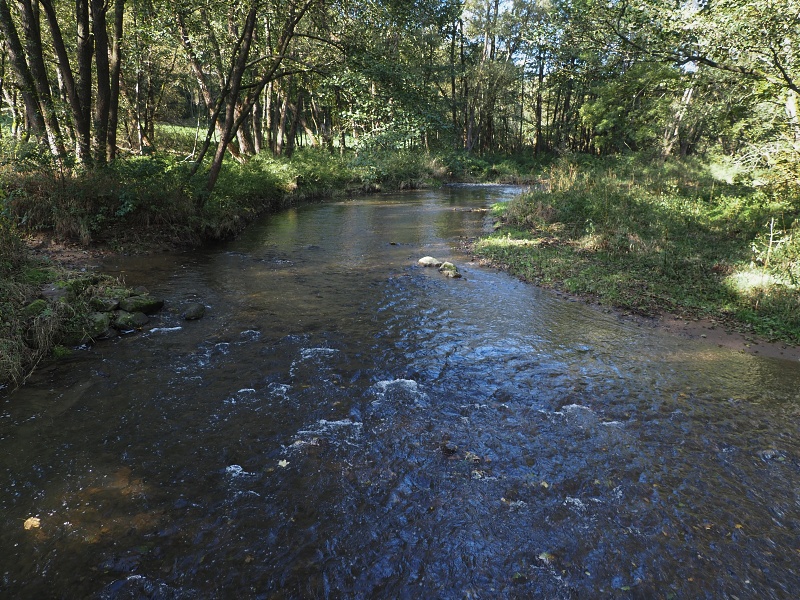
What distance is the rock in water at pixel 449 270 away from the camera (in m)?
11.6

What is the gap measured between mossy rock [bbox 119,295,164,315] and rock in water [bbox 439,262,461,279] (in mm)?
6506

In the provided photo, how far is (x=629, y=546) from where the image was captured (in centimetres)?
382

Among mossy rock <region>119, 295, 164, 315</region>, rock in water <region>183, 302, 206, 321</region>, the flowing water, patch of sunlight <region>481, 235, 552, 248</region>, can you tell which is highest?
patch of sunlight <region>481, 235, 552, 248</region>

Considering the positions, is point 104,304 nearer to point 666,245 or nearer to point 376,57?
point 376,57

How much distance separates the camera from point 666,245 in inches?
466

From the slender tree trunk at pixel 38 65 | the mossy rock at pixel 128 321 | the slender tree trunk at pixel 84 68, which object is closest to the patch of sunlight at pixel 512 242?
the mossy rock at pixel 128 321

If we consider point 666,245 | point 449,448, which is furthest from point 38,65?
point 666,245

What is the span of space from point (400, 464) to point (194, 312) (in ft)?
18.1

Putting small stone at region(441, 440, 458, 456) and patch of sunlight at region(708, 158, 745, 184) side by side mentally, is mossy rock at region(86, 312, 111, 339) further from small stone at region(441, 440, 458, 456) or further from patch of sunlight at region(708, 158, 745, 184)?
patch of sunlight at region(708, 158, 745, 184)

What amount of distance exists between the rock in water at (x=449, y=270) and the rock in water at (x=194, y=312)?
5.79 metres

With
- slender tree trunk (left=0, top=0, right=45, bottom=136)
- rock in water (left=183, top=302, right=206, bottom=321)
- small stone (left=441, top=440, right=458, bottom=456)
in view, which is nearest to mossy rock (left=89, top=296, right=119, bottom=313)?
rock in water (left=183, top=302, right=206, bottom=321)

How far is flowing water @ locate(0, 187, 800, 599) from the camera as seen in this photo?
3574 mm

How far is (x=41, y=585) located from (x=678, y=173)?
904 inches

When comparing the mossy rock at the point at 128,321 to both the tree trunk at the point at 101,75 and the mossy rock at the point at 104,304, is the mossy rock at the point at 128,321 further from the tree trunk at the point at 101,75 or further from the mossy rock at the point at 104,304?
the tree trunk at the point at 101,75
